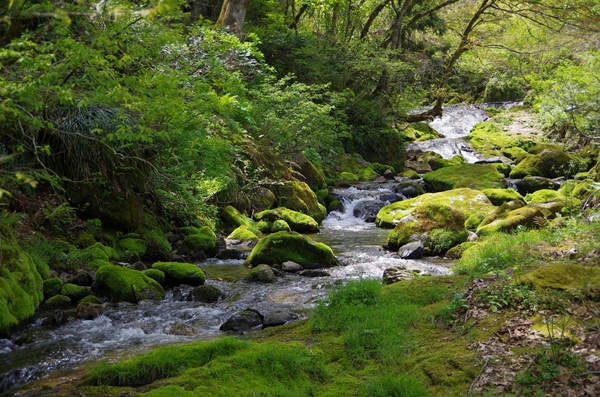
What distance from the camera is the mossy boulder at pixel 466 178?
1959 centimetres

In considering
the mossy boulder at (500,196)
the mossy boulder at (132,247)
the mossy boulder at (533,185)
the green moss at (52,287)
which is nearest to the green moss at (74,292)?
the green moss at (52,287)

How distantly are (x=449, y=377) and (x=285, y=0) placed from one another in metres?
23.4

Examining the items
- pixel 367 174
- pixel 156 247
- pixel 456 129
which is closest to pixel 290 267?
pixel 156 247

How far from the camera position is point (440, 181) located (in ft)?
66.2

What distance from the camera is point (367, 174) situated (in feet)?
73.5

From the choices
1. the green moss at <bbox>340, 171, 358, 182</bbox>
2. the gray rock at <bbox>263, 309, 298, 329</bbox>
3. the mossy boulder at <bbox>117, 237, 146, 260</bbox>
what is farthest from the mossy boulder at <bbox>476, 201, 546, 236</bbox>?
the green moss at <bbox>340, 171, 358, 182</bbox>

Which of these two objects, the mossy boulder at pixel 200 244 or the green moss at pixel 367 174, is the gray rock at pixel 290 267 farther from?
the green moss at pixel 367 174

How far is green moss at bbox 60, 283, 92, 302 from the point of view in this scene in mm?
7422

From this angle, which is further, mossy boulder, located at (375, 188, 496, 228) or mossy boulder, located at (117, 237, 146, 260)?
mossy boulder, located at (375, 188, 496, 228)

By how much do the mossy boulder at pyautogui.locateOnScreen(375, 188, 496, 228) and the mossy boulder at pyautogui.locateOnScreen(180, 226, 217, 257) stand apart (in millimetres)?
Answer: 5755

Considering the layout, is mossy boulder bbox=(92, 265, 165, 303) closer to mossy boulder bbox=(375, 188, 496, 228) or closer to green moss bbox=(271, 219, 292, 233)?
green moss bbox=(271, 219, 292, 233)

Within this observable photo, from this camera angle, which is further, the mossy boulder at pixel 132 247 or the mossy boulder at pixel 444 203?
the mossy boulder at pixel 444 203

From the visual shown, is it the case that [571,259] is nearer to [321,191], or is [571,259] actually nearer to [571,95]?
[571,95]

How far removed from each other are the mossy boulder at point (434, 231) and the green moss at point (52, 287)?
7.21 m
